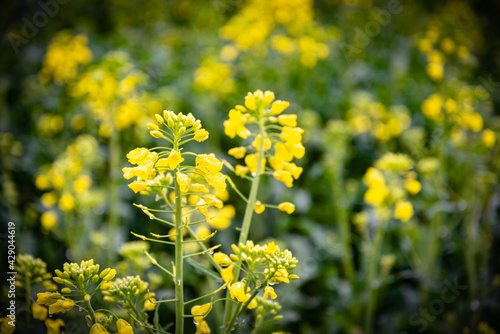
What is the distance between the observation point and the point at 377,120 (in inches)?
135

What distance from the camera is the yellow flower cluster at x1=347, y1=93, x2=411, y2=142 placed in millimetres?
3188

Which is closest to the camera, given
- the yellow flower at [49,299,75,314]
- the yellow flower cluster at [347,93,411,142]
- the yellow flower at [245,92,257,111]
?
the yellow flower at [49,299,75,314]

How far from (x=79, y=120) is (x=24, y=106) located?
1.35 m

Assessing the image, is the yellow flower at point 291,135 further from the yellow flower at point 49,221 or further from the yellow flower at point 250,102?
the yellow flower at point 49,221

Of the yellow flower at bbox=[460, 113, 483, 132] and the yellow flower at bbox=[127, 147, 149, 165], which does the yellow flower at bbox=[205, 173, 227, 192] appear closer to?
the yellow flower at bbox=[127, 147, 149, 165]

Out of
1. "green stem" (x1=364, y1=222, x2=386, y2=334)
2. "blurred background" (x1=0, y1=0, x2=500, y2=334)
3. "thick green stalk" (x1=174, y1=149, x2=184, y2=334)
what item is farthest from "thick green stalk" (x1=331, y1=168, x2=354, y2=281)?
"thick green stalk" (x1=174, y1=149, x2=184, y2=334)

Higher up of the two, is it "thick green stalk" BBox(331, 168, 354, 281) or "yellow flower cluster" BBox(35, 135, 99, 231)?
"yellow flower cluster" BBox(35, 135, 99, 231)

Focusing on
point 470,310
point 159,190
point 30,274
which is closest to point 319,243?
point 470,310

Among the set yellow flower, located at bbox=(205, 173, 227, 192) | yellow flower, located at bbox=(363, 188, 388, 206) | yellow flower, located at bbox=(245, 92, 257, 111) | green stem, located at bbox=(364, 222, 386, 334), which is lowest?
green stem, located at bbox=(364, 222, 386, 334)

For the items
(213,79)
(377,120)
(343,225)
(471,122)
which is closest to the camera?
(471,122)

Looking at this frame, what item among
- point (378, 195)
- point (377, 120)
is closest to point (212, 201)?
point (378, 195)

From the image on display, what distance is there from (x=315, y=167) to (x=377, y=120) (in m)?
0.82

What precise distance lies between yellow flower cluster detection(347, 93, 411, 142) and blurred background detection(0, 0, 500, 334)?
0.07 feet

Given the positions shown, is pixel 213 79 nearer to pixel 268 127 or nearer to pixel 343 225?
pixel 343 225
